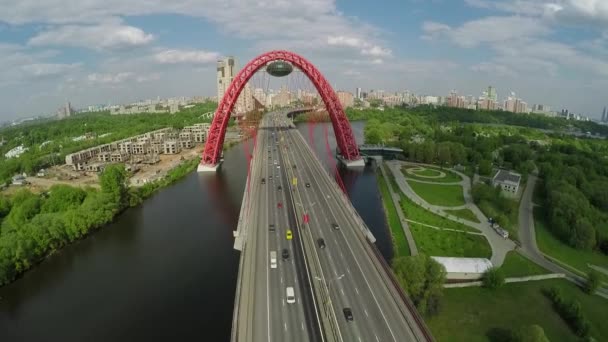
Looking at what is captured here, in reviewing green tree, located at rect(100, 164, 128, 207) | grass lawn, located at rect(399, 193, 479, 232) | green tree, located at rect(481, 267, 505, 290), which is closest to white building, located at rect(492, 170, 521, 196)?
grass lawn, located at rect(399, 193, 479, 232)

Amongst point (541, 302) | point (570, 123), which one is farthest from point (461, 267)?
point (570, 123)

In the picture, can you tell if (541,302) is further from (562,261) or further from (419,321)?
(419,321)

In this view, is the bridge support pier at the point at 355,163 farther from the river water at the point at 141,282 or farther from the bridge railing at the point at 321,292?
the bridge railing at the point at 321,292

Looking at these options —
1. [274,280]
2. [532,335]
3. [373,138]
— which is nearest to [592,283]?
[532,335]

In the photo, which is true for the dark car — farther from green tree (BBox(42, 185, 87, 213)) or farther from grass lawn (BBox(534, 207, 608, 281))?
green tree (BBox(42, 185, 87, 213))

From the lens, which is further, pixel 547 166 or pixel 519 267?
pixel 547 166

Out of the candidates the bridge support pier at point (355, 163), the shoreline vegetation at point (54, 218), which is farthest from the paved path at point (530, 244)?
the shoreline vegetation at point (54, 218)

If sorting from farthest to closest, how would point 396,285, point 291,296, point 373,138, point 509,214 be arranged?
point 373,138 < point 509,214 < point 396,285 < point 291,296

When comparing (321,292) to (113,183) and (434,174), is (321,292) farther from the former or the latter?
(434,174)
